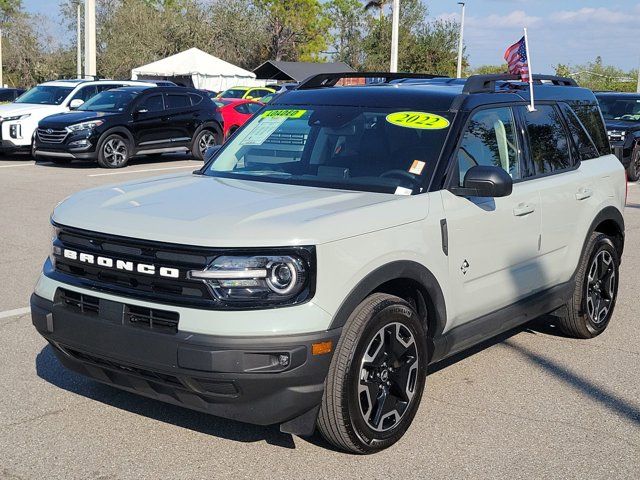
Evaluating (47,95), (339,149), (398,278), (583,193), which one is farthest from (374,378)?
(47,95)

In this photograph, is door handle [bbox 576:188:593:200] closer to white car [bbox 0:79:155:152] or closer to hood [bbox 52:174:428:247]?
hood [bbox 52:174:428:247]

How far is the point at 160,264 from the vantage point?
401cm

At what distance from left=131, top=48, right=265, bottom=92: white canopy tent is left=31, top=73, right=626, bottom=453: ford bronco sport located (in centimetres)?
4052

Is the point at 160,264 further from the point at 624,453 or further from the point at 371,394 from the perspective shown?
the point at 624,453

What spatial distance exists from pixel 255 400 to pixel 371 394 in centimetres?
65

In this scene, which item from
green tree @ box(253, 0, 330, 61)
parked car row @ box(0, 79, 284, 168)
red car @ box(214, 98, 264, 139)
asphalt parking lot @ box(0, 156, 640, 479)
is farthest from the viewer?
green tree @ box(253, 0, 330, 61)

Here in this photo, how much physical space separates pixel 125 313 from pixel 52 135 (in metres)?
15.2

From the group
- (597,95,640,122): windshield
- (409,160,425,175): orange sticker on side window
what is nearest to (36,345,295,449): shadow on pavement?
(409,160,425,175): orange sticker on side window

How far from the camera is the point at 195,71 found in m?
45.2

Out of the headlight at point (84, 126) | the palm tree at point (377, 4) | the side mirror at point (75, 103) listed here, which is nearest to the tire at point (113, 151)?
the headlight at point (84, 126)

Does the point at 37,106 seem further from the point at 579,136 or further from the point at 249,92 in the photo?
the point at 579,136

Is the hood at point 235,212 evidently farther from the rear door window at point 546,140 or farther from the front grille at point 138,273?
the rear door window at point 546,140

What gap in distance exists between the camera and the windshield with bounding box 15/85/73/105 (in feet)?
67.6

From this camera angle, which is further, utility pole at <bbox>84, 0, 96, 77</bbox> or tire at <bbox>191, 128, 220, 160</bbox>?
utility pole at <bbox>84, 0, 96, 77</bbox>
